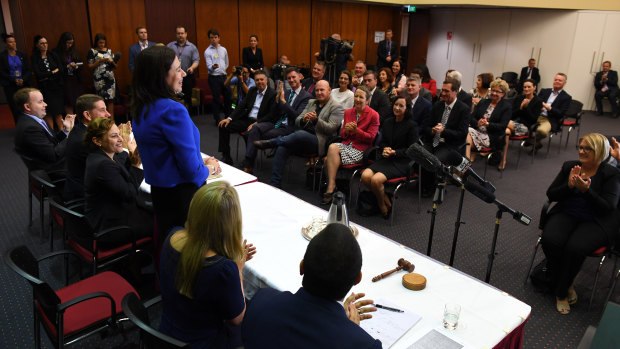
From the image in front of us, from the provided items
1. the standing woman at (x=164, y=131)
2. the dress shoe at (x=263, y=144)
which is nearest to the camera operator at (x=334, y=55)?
the dress shoe at (x=263, y=144)

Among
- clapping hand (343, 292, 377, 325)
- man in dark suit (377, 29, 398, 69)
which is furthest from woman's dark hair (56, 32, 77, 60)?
clapping hand (343, 292, 377, 325)

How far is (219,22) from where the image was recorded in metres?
9.69

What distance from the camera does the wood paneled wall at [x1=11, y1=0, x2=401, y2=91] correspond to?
25.2 ft

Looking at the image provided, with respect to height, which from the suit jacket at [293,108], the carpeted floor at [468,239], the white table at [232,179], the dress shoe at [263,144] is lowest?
the carpeted floor at [468,239]

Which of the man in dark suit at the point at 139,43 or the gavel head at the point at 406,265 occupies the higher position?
the man in dark suit at the point at 139,43

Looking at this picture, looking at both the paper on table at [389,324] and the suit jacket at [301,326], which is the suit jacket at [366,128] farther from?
the suit jacket at [301,326]

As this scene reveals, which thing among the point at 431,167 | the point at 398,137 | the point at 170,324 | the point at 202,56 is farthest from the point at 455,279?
the point at 202,56

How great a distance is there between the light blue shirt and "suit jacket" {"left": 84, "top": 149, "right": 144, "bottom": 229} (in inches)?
239

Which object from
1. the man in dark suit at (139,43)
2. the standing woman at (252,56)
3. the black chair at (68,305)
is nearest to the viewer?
the black chair at (68,305)

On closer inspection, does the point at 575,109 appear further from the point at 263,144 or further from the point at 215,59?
the point at 215,59

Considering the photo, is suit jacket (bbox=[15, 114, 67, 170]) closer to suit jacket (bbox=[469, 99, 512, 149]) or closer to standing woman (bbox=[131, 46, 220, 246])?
standing woman (bbox=[131, 46, 220, 246])

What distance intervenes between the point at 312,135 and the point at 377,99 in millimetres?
1169

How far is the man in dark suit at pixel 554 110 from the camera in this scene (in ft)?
21.6

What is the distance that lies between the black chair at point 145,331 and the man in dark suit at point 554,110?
6.45 m
